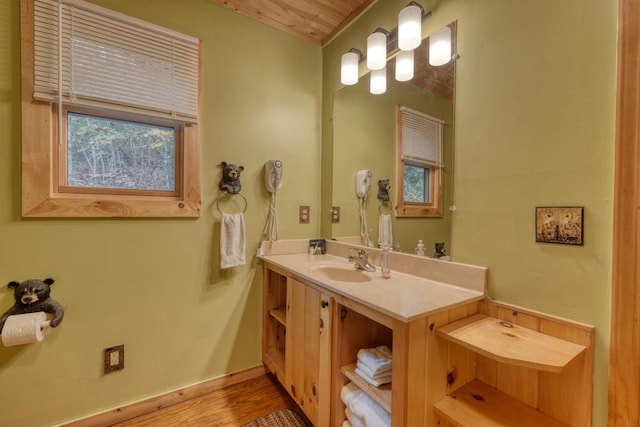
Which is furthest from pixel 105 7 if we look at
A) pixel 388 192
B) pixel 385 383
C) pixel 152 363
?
pixel 385 383

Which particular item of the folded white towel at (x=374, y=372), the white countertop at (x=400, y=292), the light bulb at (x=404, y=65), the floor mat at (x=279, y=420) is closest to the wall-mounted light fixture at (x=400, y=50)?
the light bulb at (x=404, y=65)

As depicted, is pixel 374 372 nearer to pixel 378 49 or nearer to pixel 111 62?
pixel 378 49

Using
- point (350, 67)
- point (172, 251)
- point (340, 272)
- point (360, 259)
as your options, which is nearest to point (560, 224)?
point (360, 259)

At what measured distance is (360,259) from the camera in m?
1.72

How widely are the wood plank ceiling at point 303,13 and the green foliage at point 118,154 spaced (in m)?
0.97

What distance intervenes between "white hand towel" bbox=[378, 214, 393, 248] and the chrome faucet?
0.12 metres

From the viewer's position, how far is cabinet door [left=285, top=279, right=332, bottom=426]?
131cm

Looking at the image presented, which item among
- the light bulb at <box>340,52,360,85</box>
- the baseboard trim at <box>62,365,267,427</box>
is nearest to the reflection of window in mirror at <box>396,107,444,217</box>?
the light bulb at <box>340,52,360,85</box>

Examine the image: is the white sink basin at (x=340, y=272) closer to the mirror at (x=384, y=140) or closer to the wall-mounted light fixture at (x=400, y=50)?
the mirror at (x=384, y=140)

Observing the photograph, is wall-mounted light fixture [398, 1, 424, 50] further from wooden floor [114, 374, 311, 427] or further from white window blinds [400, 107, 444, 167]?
wooden floor [114, 374, 311, 427]

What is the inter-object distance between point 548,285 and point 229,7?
230 cm

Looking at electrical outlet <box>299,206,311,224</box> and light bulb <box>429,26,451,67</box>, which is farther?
electrical outlet <box>299,206,311,224</box>

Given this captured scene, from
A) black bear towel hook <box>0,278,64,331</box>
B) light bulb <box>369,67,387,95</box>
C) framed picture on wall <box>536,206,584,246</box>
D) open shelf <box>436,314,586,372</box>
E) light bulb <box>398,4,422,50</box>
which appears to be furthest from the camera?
light bulb <box>369,67,387,95</box>

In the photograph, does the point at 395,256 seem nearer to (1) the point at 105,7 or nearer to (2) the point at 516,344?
(2) the point at 516,344
